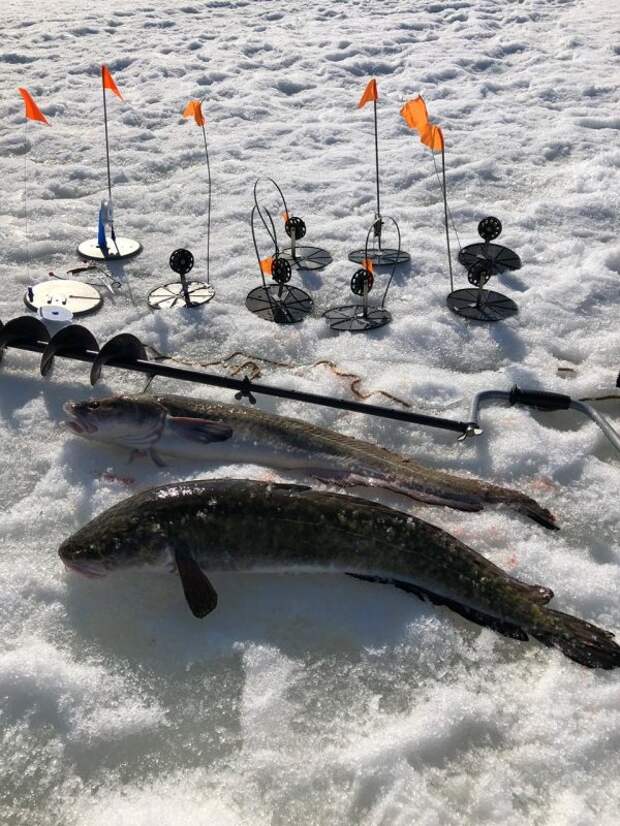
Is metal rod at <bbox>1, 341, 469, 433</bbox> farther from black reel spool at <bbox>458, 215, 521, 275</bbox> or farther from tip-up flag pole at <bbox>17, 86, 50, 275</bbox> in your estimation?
black reel spool at <bbox>458, 215, 521, 275</bbox>

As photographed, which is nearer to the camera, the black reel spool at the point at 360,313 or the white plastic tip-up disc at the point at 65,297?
the black reel spool at the point at 360,313

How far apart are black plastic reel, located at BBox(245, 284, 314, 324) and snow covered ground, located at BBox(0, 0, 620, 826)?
0.56 feet

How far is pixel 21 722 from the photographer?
3.00 metres

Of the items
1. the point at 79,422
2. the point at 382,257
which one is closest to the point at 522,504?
the point at 79,422

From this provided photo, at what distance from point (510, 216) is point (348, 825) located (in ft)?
22.2

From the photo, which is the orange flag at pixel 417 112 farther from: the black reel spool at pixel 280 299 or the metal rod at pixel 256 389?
the metal rod at pixel 256 389

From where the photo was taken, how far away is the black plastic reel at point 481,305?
601cm

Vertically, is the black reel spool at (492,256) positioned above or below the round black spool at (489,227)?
below

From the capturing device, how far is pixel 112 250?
23.4 feet

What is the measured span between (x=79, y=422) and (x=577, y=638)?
321 centimetres

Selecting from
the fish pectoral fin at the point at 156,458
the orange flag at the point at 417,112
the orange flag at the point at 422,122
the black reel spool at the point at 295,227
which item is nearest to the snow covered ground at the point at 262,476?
the fish pectoral fin at the point at 156,458

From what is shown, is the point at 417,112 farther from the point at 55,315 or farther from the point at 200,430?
the point at 55,315

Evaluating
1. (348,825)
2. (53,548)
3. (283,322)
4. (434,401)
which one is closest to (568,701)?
(348,825)

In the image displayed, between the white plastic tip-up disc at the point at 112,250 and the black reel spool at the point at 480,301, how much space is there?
337 cm
